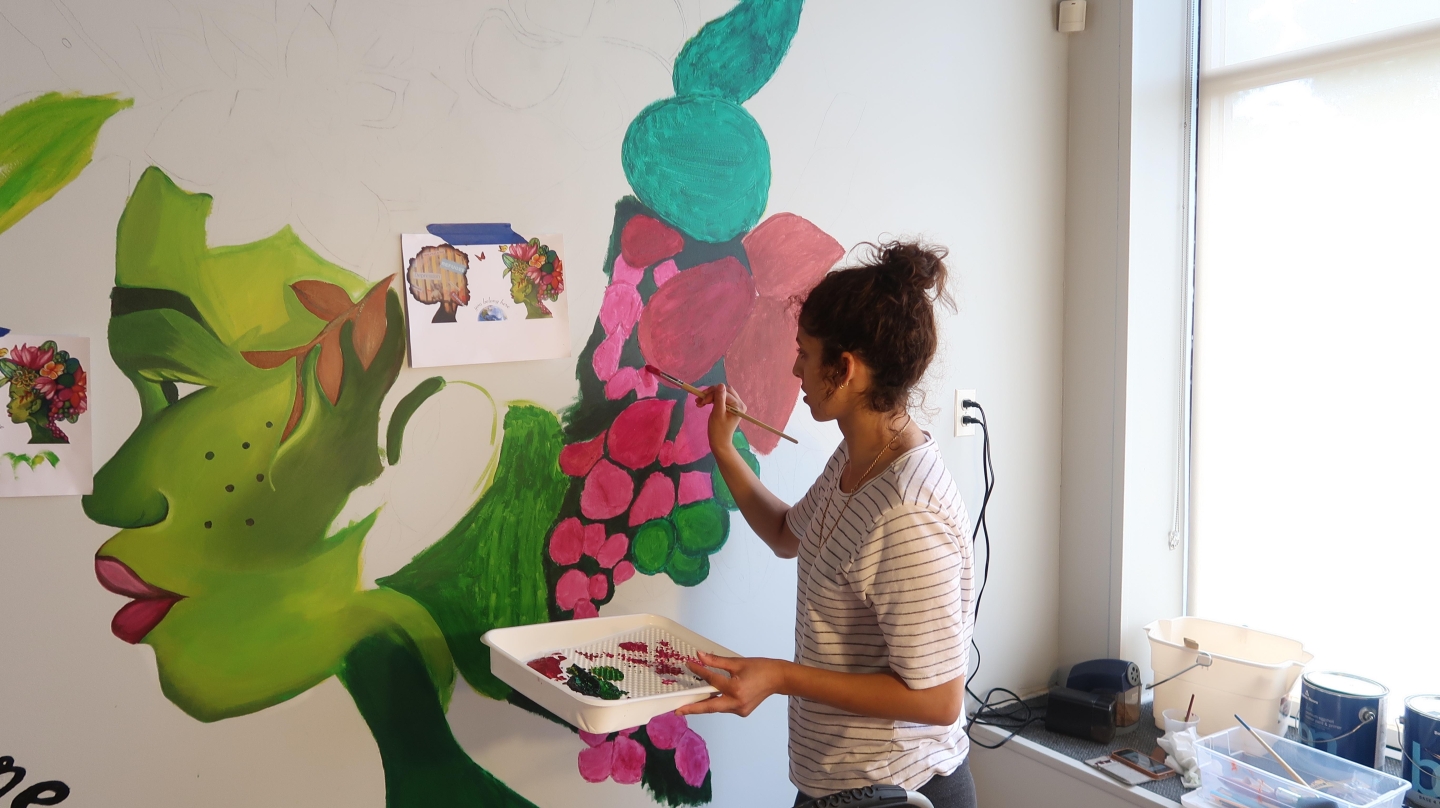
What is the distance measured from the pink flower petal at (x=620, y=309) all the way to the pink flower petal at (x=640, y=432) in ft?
0.45

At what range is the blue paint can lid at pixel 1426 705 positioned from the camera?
1831mm

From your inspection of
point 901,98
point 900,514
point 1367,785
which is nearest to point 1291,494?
point 1367,785

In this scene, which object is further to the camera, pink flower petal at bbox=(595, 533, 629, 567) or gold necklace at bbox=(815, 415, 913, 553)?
pink flower petal at bbox=(595, 533, 629, 567)

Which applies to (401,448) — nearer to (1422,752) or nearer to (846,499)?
(846,499)

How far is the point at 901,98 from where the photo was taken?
205cm

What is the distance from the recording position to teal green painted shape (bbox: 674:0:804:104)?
1744 millimetres

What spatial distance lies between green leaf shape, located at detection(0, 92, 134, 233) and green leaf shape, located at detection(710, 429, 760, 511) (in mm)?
1115

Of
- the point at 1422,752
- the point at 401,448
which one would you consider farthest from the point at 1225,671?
the point at 401,448

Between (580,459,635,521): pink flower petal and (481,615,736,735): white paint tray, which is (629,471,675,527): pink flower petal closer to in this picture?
(580,459,635,521): pink flower petal

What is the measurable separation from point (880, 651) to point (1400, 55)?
182 cm

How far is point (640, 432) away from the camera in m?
1.74

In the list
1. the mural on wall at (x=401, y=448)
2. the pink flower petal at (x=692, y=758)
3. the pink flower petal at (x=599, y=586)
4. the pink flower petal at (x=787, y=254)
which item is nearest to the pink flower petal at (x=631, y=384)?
the mural on wall at (x=401, y=448)

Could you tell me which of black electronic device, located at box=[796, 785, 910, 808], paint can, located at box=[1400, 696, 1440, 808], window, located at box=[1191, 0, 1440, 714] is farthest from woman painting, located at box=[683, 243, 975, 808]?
window, located at box=[1191, 0, 1440, 714]

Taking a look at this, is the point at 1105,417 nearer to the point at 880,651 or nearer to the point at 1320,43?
the point at 1320,43
